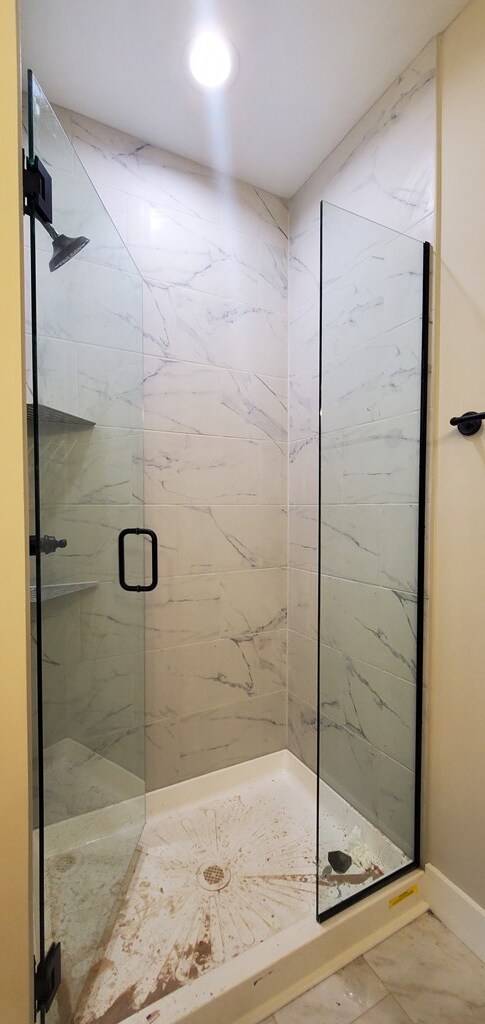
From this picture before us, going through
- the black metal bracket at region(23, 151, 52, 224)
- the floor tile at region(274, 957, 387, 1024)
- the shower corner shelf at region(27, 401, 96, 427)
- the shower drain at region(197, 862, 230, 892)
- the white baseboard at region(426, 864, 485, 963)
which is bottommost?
the floor tile at region(274, 957, 387, 1024)

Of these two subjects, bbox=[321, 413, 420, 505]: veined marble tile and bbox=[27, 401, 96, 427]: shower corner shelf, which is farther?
bbox=[321, 413, 420, 505]: veined marble tile

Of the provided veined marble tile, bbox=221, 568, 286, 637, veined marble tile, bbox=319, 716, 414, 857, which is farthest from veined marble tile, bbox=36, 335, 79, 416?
veined marble tile, bbox=319, 716, 414, 857

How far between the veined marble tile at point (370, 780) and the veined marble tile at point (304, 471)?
2.87ft

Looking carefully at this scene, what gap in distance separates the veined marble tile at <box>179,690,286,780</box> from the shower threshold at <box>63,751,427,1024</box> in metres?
0.12

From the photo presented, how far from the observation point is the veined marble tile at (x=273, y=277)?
1.74 m

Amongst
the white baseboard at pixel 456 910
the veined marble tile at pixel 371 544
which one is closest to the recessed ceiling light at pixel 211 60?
the veined marble tile at pixel 371 544

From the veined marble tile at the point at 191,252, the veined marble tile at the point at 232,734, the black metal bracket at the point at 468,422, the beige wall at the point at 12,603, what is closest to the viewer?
the beige wall at the point at 12,603

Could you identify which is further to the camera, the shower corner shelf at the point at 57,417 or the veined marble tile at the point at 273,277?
the veined marble tile at the point at 273,277

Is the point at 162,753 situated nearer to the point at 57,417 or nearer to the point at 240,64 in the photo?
the point at 57,417

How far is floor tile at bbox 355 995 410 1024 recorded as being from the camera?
0.91m

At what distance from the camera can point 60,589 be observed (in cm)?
97

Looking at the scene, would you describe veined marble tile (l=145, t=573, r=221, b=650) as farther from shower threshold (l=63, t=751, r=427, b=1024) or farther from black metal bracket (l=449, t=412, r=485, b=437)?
black metal bracket (l=449, t=412, r=485, b=437)

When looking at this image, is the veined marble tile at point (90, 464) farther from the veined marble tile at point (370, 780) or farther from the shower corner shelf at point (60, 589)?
the veined marble tile at point (370, 780)

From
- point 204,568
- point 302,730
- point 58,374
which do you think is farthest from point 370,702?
point 58,374
